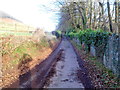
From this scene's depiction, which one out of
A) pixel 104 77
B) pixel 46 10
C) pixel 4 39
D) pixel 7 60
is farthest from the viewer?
pixel 46 10

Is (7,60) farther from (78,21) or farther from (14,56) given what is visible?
(78,21)

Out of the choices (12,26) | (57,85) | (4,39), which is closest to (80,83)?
(57,85)

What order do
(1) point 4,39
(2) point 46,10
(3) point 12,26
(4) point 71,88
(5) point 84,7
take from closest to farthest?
1. (4) point 71,88
2. (1) point 4,39
3. (3) point 12,26
4. (5) point 84,7
5. (2) point 46,10

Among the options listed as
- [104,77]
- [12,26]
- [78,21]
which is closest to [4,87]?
[104,77]

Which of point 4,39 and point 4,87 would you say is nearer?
point 4,87

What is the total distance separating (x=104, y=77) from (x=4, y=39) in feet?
23.2

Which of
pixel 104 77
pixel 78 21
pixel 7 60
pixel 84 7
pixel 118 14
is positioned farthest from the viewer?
pixel 78 21

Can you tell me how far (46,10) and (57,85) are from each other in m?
20.2

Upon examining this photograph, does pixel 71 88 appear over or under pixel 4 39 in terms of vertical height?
under

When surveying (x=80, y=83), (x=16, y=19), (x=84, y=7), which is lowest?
(x=80, y=83)

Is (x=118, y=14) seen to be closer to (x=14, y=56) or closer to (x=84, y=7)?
(x=84, y=7)

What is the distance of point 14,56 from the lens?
9.45 metres

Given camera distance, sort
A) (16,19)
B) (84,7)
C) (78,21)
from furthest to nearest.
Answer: (78,21) → (84,7) → (16,19)

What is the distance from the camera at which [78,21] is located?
30.8 meters
